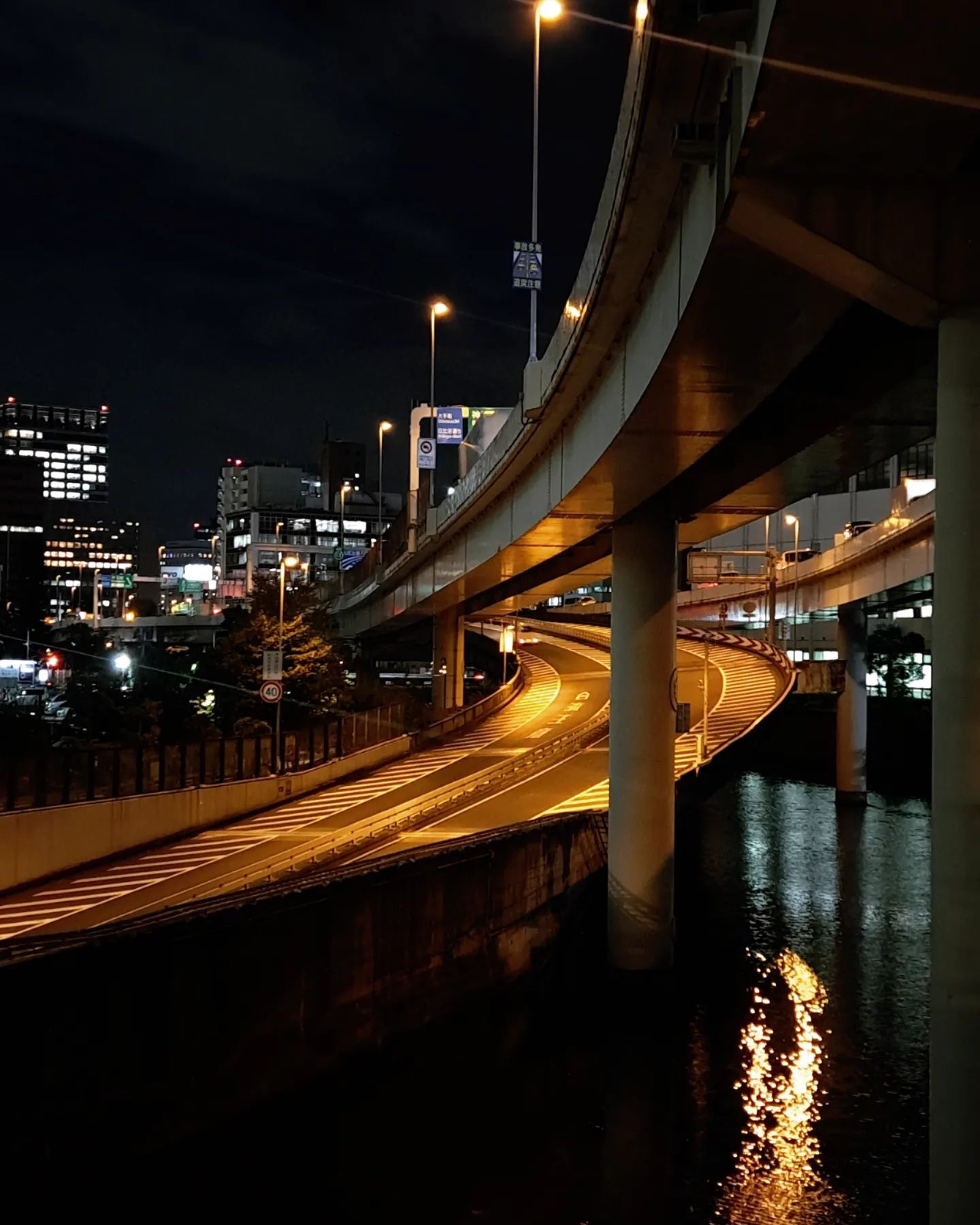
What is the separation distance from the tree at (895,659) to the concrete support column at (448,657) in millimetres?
27364

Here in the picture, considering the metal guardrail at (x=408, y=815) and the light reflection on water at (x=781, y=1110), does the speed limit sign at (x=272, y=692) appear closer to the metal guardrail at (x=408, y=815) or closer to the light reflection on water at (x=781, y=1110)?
the metal guardrail at (x=408, y=815)

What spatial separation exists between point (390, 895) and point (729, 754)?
16.2 m

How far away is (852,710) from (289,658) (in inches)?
946

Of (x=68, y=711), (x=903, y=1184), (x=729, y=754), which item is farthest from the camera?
(x=68, y=711)

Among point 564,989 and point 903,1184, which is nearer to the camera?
point 903,1184

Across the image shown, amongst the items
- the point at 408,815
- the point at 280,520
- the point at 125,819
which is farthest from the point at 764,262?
the point at 280,520

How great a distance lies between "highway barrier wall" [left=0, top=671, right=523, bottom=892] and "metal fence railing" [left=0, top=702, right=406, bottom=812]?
0.22 meters

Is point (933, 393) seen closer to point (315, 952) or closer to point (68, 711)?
point (315, 952)

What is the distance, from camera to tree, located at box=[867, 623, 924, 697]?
213 feet

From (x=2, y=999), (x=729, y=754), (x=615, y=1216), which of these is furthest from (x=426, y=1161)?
(x=729, y=754)

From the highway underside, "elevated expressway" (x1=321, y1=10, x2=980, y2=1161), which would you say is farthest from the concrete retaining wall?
"elevated expressway" (x1=321, y1=10, x2=980, y2=1161)

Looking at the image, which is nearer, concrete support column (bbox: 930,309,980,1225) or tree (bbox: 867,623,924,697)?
concrete support column (bbox: 930,309,980,1225)

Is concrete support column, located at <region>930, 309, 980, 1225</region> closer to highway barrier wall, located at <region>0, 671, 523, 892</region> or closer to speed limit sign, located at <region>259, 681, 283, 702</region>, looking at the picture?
highway barrier wall, located at <region>0, 671, 523, 892</region>

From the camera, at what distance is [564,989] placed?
21.1 meters
